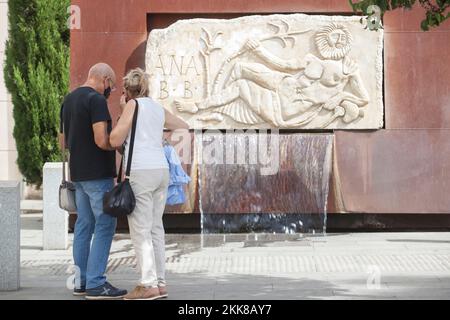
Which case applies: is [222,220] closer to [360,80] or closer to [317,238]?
[317,238]

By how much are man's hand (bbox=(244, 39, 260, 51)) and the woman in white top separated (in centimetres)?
454

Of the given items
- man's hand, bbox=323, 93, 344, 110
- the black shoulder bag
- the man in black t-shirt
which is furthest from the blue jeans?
man's hand, bbox=323, 93, 344, 110

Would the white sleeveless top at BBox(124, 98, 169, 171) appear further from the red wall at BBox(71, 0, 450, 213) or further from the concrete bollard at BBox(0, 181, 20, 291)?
the red wall at BBox(71, 0, 450, 213)

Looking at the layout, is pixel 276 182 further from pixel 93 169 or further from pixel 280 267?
pixel 93 169

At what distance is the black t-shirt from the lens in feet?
23.3

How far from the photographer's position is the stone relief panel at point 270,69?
37.7 ft

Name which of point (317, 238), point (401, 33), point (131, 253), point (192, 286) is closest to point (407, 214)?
point (317, 238)

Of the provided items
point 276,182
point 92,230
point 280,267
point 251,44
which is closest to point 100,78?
point 92,230

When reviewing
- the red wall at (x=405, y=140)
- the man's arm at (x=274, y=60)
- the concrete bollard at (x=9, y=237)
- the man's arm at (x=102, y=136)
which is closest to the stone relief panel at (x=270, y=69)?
the man's arm at (x=274, y=60)

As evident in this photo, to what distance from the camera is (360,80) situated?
11.5 meters

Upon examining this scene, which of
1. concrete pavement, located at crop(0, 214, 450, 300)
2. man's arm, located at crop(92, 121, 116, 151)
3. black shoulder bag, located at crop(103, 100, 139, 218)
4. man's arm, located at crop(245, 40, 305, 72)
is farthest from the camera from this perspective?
man's arm, located at crop(245, 40, 305, 72)

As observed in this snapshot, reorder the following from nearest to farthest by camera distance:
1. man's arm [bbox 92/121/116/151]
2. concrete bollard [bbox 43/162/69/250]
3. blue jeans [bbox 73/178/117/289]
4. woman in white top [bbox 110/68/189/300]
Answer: woman in white top [bbox 110/68/189/300] < man's arm [bbox 92/121/116/151] < blue jeans [bbox 73/178/117/289] < concrete bollard [bbox 43/162/69/250]

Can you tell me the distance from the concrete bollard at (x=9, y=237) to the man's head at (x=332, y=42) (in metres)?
5.04
